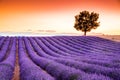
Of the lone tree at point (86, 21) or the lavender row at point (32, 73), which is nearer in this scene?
the lavender row at point (32, 73)

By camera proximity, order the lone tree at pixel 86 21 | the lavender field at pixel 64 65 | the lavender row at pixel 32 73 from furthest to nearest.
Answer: the lone tree at pixel 86 21
the lavender row at pixel 32 73
the lavender field at pixel 64 65

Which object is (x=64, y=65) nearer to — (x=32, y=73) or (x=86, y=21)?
(x=32, y=73)

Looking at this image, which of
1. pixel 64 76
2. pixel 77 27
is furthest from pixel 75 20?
pixel 64 76

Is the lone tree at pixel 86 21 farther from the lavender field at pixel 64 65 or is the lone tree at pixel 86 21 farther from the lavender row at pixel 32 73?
the lavender row at pixel 32 73

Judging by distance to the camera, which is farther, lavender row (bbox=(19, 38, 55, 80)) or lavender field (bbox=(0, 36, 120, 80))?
lavender row (bbox=(19, 38, 55, 80))

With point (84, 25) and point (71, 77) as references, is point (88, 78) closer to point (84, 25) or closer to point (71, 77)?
point (71, 77)

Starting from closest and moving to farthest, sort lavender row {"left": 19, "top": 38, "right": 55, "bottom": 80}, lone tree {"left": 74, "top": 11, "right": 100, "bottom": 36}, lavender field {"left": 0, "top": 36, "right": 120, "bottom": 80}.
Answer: lavender field {"left": 0, "top": 36, "right": 120, "bottom": 80}
lavender row {"left": 19, "top": 38, "right": 55, "bottom": 80}
lone tree {"left": 74, "top": 11, "right": 100, "bottom": 36}

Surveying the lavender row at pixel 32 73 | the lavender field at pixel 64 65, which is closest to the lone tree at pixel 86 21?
the lavender field at pixel 64 65

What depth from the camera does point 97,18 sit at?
6406 cm

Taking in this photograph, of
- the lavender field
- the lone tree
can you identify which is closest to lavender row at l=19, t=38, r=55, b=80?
the lavender field

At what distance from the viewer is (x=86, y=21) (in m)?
63.8

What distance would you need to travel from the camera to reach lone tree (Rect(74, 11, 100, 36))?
63.3 meters

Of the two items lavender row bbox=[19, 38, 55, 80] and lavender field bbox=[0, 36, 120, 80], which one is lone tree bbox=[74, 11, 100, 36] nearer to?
lavender field bbox=[0, 36, 120, 80]

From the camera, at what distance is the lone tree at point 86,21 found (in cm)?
6331
